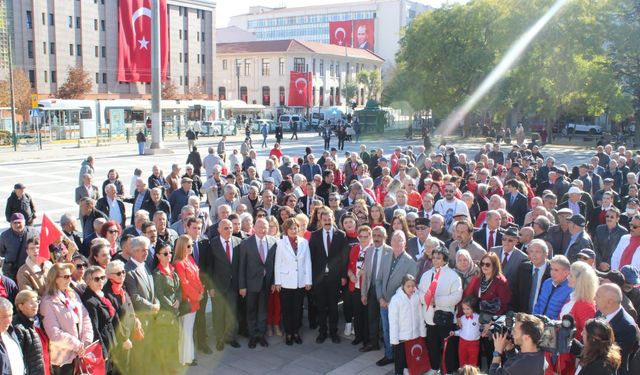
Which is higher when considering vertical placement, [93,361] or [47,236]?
[47,236]

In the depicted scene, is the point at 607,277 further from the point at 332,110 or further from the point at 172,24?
the point at 172,24

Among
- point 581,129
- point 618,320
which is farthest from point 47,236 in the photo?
point 581,129

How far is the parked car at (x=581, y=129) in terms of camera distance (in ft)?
168

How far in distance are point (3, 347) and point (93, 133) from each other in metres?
41.3

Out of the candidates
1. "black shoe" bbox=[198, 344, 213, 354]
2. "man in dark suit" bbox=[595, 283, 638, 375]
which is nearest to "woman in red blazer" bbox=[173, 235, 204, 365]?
"black shoe" bbox=[198, 344, 213, 354]

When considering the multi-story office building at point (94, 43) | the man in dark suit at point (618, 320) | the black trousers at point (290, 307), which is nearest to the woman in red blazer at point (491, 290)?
the man in dark suit at point (618, 320)

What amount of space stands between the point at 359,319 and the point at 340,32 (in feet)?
407

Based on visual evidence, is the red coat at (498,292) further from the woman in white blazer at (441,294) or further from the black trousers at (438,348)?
the black trousers at (438,348)

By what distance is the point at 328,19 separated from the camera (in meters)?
138

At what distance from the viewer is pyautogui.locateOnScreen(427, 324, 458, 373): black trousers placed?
6.90 metres

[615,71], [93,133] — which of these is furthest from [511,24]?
[93,133]

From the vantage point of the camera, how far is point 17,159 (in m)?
30.5

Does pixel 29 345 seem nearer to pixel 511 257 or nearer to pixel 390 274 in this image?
pixel 390 274

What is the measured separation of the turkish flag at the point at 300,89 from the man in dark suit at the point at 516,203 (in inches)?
2842
